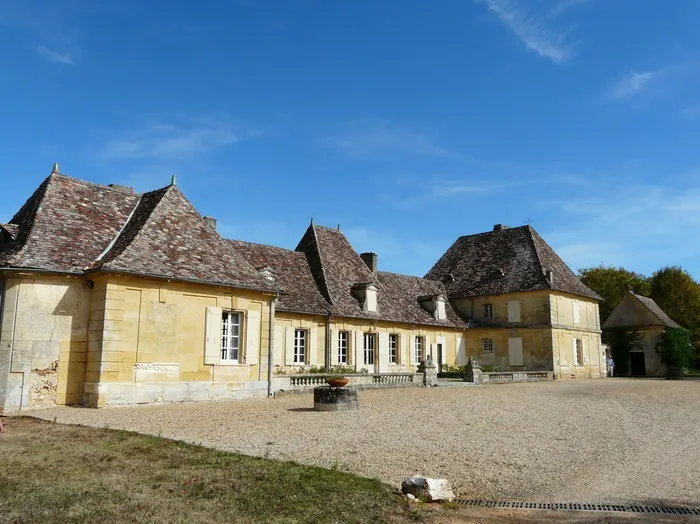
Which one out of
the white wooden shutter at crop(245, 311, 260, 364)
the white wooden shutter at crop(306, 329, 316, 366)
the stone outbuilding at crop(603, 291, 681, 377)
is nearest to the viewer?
the white wooden shutter at crop(245, 311, 260, 364)

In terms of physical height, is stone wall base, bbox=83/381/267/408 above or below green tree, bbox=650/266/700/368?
below

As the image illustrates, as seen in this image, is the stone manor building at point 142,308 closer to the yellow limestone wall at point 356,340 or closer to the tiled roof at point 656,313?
the yellow limestone wall at point 356,340

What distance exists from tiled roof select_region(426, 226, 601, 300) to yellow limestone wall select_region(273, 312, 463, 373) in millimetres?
3727

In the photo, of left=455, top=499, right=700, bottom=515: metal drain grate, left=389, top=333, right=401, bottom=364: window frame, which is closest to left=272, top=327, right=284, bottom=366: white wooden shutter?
left=389, top=333, right=401, bottom=364: window frame

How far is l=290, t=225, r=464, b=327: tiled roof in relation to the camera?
2495cm

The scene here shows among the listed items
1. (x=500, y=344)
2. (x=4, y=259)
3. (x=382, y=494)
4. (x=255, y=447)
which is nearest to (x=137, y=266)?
(x=4, y=259)

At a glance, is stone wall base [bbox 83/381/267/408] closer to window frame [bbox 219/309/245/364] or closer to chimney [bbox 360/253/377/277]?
window frame [bbox 219/309/245/364]

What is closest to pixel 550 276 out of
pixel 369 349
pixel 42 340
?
pixel 369 349

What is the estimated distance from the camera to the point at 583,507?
573 cm

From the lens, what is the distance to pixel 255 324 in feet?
54.5

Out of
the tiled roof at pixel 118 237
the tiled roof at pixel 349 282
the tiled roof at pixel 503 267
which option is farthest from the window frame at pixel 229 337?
the tiled roof at pixel 503 267

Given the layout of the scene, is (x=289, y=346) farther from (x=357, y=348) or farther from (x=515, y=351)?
(x=515, y=351)

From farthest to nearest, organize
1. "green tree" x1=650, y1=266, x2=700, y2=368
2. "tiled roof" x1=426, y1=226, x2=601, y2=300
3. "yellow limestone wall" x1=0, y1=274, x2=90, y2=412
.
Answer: "green tree" x1=650, y1=266, x2=700, y2=368, "tiled roof" x1=426, y1=226, x2=601, y2=300, "yellow limestone wall" x1=0, y1=274, x2=90, y2=412

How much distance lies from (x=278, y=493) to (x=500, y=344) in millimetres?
26993
